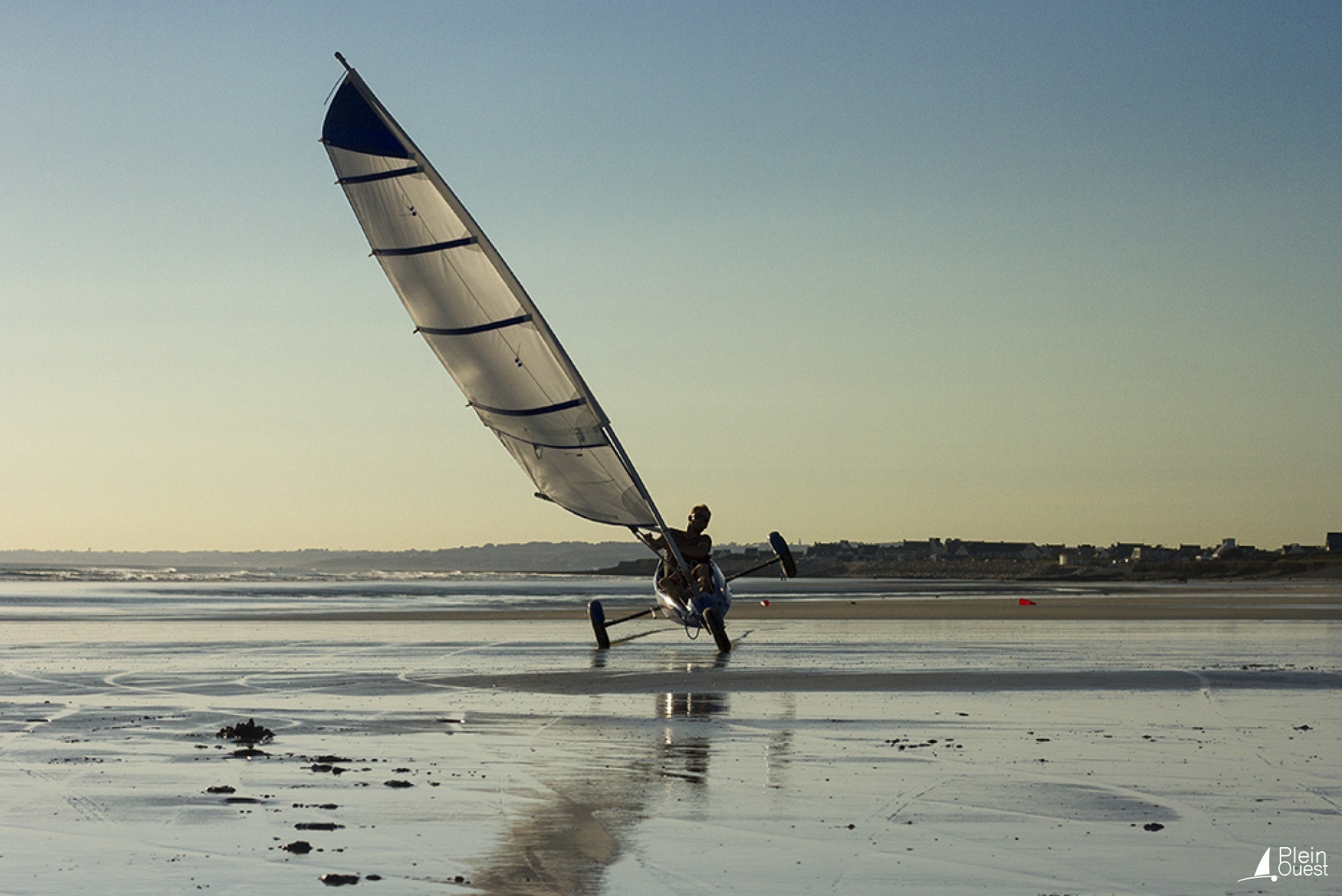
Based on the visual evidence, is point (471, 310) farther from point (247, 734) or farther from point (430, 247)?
point (247, 734)

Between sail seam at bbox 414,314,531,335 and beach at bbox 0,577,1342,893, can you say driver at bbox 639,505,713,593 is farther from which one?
sail seam at bbox 414,314,531,335

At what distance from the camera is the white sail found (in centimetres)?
2203

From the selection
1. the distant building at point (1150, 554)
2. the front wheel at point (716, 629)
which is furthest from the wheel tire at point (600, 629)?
the distant building at point (1150, 554)

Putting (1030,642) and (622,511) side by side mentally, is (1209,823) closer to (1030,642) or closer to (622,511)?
(622,511)

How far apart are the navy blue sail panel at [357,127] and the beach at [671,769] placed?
7.68 metres

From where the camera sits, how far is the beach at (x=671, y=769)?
7555 millimetres

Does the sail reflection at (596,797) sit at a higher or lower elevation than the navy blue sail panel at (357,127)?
lower

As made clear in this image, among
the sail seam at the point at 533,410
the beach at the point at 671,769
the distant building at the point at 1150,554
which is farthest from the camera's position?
the distant building at the point at 1150,554

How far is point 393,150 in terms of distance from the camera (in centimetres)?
2198

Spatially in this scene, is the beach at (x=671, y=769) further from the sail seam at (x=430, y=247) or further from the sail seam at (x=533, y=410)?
the sail seam at (x=430, y=247)

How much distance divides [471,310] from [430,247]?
3.69 feet

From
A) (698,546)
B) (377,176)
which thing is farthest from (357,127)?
(698,546)

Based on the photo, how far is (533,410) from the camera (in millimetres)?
23656

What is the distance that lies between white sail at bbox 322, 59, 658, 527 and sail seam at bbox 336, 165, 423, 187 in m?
0.01
